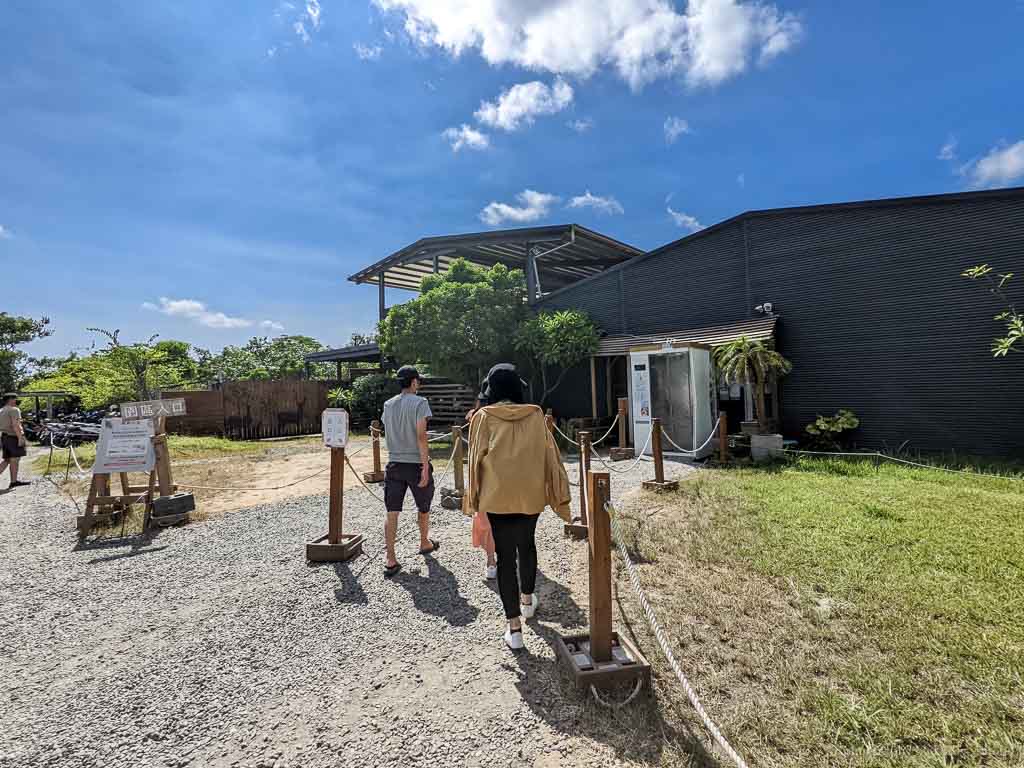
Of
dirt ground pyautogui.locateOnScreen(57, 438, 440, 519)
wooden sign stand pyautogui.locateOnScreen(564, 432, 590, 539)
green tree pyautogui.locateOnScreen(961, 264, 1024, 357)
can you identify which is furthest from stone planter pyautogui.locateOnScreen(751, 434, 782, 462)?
dirt ground pyautogui.locateOnScreen(57, 438, 440, 519)

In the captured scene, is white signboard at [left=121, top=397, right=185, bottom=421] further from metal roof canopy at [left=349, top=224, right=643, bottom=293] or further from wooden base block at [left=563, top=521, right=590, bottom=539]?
metal roof canopy at [left=349, top=224, right=643, bottom=293]

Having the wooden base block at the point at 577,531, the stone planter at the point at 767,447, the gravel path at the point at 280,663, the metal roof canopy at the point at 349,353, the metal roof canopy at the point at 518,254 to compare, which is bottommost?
the gravel path at the point at 280,663

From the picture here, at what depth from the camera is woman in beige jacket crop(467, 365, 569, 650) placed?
2850 mm

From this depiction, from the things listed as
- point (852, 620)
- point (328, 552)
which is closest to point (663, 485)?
point (852, 620)

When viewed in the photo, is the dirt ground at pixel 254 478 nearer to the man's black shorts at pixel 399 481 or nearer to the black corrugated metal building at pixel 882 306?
the man's black shorts at pixel 399 481

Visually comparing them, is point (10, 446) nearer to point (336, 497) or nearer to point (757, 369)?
point (336, 497)

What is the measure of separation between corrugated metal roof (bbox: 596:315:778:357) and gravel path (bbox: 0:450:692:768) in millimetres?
7064

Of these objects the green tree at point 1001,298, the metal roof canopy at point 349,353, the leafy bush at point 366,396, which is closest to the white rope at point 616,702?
the green tree at point 1001,298

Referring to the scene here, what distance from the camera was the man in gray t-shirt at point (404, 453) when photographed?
420 centimetres

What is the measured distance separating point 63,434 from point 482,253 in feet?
45.8

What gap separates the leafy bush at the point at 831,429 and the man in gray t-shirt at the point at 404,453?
8.28m

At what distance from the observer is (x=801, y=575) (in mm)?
3758

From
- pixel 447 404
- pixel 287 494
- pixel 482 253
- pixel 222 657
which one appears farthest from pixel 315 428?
pixel 222 657

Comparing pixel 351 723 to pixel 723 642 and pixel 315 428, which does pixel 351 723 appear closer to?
pixel 723 642
